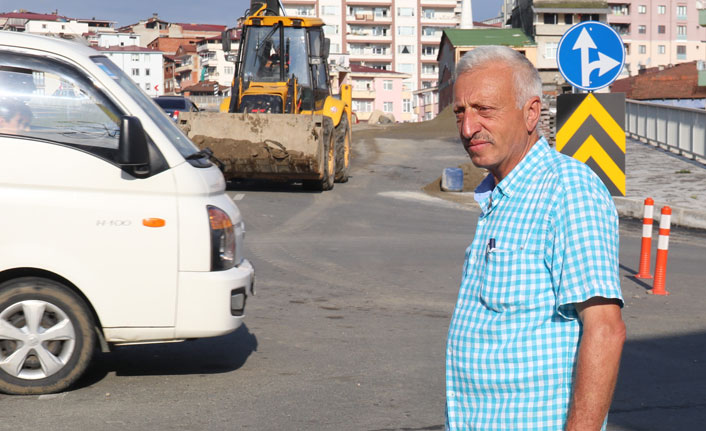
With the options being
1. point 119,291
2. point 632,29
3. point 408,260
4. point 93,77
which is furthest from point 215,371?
point 632,29

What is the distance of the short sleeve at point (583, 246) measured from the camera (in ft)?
7.70

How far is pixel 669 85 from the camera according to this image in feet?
236

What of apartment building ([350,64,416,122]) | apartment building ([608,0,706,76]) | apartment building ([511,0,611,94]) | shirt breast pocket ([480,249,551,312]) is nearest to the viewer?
shirt breast pocket ([480,249,551,312])

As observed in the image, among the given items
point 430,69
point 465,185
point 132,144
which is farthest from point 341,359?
point 430,69

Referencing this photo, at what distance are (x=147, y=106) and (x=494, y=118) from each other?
405 cm

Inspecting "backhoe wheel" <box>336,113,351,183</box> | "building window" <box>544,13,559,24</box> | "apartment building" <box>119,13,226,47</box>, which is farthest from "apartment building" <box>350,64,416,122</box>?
"backhoe wheel" <box>336,113,351,183</box>

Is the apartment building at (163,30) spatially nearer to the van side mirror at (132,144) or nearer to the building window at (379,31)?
the building window at (379,31)

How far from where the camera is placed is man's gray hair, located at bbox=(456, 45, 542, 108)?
262 centimetres

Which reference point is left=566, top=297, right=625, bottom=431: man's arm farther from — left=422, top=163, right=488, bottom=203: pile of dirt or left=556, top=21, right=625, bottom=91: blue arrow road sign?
left=422, top=163, right=488, bottom=203: pile of dirt

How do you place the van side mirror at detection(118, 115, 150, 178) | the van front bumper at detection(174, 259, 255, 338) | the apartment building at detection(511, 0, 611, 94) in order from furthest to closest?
the apartment building at detection(511, 0, 611, 94), the van front bumper at detection(174, 259, 255, 338), the van side mirror at detection(118, 115, 150, 178)

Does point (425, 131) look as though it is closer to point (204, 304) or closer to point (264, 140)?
point (264, 140)

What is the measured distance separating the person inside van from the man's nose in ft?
12.7

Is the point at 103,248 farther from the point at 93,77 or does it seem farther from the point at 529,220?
the point at 529,220

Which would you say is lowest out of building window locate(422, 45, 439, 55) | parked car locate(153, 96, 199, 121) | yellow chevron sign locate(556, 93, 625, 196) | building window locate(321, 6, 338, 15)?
yellow chevron sign locate(556, 93, 625, 196)
